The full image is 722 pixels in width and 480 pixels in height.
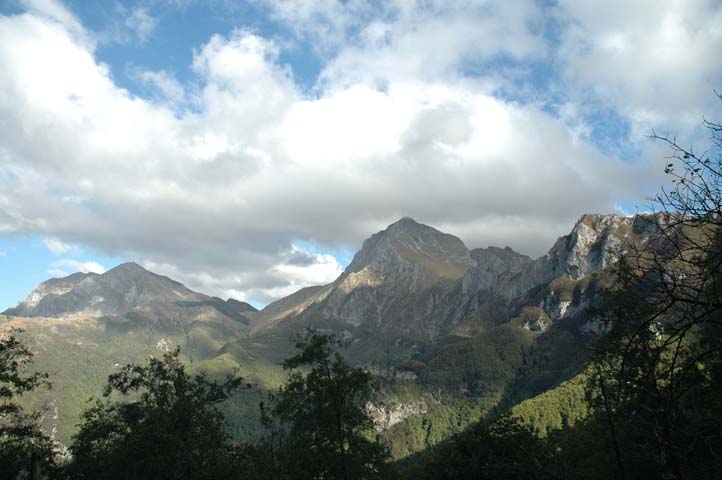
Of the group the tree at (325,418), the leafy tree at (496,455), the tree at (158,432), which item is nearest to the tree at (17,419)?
the tree at (158,432)

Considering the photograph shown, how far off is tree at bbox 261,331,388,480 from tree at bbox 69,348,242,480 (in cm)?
562

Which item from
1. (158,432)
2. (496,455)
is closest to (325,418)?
(158,432)

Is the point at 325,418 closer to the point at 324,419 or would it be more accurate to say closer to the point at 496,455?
the point at 324,419

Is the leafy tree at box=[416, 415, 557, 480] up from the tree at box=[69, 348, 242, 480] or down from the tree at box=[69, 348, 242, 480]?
down

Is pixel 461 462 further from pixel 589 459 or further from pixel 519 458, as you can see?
pixel 589 459

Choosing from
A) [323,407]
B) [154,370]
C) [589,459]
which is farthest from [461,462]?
[154,370]

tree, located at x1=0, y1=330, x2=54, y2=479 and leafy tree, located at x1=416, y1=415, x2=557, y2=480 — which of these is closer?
leafy tree, located at x1=416, y1=415, x2=557, y2=480

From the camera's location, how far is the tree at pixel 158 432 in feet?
118

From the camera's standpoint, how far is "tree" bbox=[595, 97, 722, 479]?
7.32 meters

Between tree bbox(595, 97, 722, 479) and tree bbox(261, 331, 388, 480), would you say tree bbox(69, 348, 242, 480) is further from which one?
tree bbox(595, 97, 722, 479)

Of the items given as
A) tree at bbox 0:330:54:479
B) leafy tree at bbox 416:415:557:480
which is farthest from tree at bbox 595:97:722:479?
tree at bbox 0:330:54:479

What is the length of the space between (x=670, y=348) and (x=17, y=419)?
144 feet

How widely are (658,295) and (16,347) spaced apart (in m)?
41.7

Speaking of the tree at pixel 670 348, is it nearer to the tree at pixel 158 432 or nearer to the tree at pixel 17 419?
the tree at pixel 158 432
